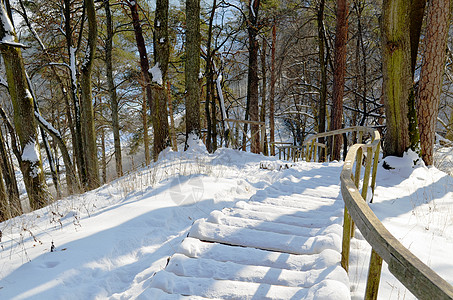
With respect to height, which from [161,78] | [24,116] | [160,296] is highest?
[161,78]

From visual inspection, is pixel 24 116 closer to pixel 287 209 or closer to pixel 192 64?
pixel 192 64

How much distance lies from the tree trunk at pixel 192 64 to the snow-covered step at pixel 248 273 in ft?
19.2

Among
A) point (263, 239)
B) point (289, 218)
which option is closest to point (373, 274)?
point (263, 239)

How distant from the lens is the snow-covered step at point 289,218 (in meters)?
3.01

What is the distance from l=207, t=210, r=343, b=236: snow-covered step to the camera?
2.78 metres

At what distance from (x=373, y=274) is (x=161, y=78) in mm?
7665

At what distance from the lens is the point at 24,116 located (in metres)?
6.72

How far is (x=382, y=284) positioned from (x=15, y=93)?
822 centimetres

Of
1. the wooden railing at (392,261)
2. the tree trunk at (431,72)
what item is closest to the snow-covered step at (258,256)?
the wooden railing at (392,261)

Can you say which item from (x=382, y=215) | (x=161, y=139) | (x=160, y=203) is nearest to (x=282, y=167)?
(x=382, y=215)

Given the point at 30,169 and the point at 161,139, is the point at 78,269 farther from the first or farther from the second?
the point at 161,139

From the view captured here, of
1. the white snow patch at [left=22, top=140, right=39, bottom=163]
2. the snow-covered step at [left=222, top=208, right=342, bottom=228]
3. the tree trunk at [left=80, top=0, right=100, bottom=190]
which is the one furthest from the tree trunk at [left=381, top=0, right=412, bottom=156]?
the white snow patch at [left=22, top=140, right=39, bottom=163]

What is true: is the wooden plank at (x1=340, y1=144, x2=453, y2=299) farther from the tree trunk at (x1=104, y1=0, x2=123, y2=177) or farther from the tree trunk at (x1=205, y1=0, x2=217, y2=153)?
the tree trunk at (x1=104, y1=0, x2=123, y2=177)

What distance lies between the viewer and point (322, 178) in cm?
529
